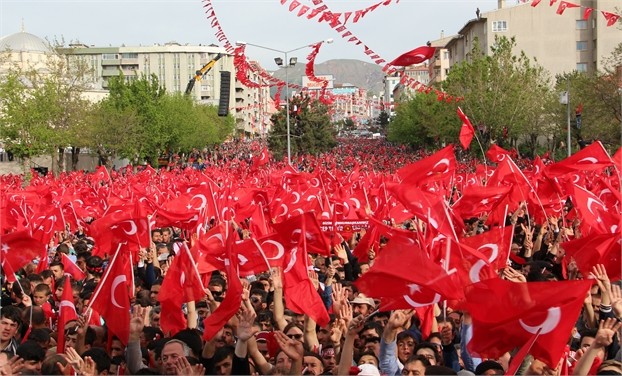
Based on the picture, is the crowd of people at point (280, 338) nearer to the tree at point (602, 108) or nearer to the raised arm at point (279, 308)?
the raised arm at point (279, 308)

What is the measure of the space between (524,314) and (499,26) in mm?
70616

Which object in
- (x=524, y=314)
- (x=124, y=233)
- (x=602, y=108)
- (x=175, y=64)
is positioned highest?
(x=175, y=64)

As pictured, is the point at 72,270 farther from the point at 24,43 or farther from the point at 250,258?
the point at 24,43

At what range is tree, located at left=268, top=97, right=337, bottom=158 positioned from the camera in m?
70.6

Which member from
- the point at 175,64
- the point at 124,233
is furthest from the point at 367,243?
the point at 175,64

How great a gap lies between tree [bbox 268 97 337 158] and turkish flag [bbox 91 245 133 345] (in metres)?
60.6

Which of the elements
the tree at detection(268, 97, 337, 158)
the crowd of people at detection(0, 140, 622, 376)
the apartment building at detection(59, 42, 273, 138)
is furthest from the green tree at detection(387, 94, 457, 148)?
the crowd of people at detection(0, 140, 622, 376)

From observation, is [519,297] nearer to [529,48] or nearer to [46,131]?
[46,131]

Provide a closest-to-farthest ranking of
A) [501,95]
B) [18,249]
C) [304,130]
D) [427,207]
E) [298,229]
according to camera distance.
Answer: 1. [427,207]
2. [298,229]
3. [18,249]
4. [501,95]
5. [304,130]

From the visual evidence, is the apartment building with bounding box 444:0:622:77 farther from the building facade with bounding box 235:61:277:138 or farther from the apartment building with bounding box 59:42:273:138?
the building facade with bounding box 235:61:277:138

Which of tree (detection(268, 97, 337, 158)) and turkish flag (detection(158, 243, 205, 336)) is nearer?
turkish flag (detection(158, 243, 205, 336))

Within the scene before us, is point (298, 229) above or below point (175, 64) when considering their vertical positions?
below

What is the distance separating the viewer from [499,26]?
2928 inches

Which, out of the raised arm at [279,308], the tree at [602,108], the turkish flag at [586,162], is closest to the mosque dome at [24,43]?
the tree at [602,108]
